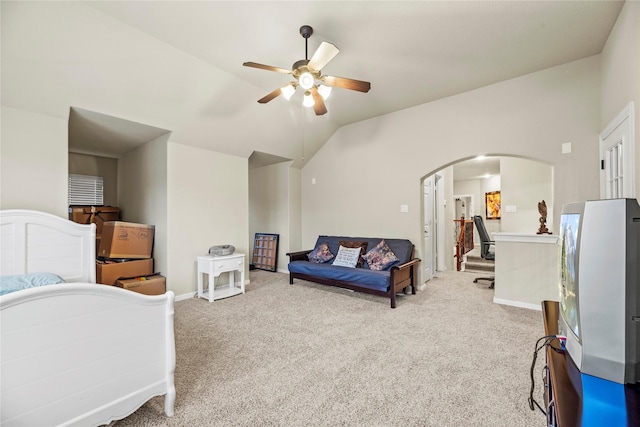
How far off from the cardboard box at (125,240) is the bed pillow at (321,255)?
7.95 feet

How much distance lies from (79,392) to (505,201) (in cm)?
611

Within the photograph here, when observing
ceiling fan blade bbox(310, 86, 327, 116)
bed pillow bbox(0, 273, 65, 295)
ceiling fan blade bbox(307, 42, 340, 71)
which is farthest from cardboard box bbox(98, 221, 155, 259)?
ceiling fan blade bbox(307, 42, 340, 71)

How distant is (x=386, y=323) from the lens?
3.00 m

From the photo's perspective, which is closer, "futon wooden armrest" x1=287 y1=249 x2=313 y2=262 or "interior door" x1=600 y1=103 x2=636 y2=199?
"interior door" x1=600 y1=103 x2=636 y2=199

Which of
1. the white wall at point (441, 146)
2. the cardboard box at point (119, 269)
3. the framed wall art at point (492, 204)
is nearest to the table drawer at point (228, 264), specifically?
the cardboard box at point (119, 269)

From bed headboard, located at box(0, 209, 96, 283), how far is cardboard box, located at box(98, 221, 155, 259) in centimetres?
71

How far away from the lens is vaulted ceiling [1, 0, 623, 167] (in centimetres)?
223

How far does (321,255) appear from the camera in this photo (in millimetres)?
4574

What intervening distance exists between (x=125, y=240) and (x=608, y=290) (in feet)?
14.6

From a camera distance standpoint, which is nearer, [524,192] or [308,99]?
[308,99]

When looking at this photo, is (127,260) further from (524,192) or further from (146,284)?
(524,192)

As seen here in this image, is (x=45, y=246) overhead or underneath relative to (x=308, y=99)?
underneath

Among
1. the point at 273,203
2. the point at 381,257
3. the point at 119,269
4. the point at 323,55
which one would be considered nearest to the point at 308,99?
the point at 323,55

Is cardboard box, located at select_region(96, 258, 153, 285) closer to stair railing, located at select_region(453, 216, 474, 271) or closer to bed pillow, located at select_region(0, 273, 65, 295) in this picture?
bed pillow, located at select_region(0, 273, 65, 295)
